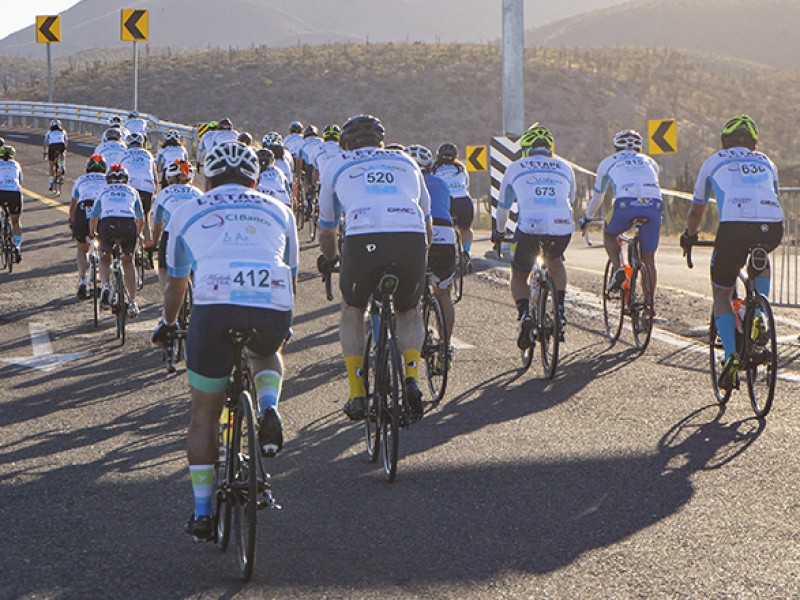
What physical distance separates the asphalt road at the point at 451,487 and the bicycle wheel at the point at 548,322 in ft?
0.64

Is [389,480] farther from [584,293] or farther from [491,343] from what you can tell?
[584,293]

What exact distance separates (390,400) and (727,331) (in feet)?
9.60

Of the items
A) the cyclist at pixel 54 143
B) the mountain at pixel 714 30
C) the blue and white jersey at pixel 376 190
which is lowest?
the blue and white jersey at pixel 376 190

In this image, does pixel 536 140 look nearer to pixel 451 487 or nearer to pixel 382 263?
pixel 382 263

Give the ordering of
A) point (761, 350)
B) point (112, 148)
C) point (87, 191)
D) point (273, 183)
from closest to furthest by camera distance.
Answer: point (761, 350), point (87, 191), point (273, 183), point (112, 148)

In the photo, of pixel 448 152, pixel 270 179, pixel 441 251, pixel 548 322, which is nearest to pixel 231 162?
pixel 441 251

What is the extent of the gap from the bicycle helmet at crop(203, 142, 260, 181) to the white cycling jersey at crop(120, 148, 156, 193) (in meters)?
13.3

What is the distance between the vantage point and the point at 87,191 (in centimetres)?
1560

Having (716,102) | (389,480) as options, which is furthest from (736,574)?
(716,102)

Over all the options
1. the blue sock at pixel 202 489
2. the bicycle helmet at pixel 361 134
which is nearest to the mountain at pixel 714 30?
the bicycle helmet at pixel 361 134

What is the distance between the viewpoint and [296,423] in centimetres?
923

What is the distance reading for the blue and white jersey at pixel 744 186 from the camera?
361 inches

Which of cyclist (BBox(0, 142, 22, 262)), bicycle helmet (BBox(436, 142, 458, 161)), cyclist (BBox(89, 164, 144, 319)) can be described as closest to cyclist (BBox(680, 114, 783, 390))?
bicycle helmet (BBox(436, 142, 458, 161))

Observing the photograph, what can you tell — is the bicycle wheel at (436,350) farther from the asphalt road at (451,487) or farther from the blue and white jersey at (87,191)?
the blue and white jersey at (87,191)
